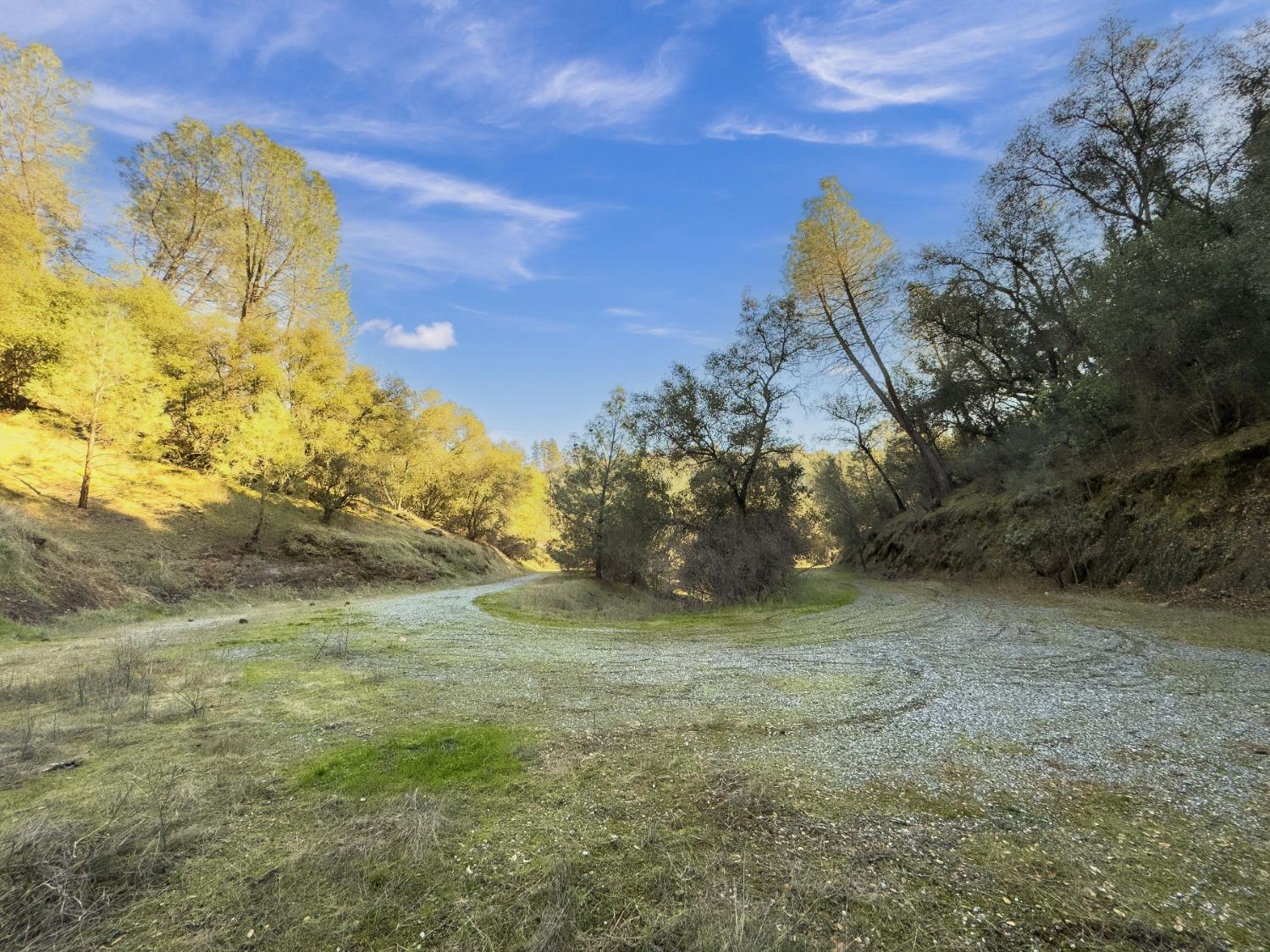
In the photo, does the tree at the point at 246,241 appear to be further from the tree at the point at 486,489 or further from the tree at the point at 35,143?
the tree at the point at 486,489

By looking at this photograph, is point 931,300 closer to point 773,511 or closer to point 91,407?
point 773,511

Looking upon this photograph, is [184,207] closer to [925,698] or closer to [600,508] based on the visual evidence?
[600,508]

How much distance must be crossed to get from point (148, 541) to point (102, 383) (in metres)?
4.59

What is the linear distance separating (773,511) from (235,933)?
1735 cm

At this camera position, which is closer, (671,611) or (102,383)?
(102,383)

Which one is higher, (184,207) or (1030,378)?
(184,207)

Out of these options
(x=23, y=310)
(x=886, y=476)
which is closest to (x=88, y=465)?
(x=23, y=310)

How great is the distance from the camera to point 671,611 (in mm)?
14234

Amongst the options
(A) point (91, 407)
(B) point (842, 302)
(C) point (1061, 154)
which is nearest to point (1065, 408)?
(C) point (1061, 154)

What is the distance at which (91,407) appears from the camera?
525 inches

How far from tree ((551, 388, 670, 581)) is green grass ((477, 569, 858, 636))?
4234 mm

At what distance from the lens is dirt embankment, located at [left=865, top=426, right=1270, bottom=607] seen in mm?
8234

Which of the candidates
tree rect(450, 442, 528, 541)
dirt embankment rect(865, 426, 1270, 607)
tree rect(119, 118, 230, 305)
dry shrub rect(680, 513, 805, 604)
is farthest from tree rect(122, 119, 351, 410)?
dirt embankment rect(865, 426, 1270, 607)

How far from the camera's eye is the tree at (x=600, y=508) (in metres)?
23.0
